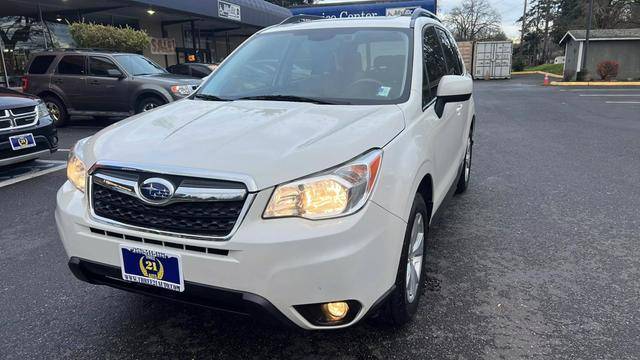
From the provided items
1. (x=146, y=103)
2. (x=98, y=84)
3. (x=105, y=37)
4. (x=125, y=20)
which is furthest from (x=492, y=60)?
(x=98, y=84)

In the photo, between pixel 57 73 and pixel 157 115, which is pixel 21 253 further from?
pixel 57 73

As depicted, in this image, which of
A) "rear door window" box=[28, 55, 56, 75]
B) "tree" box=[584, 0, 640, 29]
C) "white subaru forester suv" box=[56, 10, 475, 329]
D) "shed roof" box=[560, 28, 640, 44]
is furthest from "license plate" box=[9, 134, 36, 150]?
"tree" box=[584, 0, 640, 29]

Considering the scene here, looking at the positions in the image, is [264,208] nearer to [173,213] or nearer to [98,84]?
[173,213]

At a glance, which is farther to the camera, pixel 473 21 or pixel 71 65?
pixel 473 21

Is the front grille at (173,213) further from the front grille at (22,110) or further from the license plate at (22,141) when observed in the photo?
the front grille at (22,110)

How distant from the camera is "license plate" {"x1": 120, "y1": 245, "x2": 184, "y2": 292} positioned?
2.04 metres

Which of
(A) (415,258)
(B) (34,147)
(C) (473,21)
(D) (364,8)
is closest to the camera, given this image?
(A) (415,258)

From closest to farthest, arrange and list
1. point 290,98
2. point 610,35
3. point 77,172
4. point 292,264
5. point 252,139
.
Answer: point 292,264, point 252,139, point 77,172, point 290,98, point 610,35

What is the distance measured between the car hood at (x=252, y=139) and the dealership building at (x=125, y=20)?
1374 cm

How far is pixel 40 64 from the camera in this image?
411 inches

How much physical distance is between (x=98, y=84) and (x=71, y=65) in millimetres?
852

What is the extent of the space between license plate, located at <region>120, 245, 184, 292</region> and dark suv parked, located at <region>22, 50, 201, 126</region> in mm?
8024

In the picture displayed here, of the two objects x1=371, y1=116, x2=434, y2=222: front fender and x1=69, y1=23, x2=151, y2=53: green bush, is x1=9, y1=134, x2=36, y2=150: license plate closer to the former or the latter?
x1=371, y1=116, x2=434, y2=222: front fender

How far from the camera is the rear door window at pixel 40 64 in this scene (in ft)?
34.1
